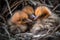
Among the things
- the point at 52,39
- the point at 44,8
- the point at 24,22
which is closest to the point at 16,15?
the point at 24,22

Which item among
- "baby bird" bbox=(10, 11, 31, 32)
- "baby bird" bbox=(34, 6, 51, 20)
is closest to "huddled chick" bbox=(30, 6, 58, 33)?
"baby bird" bbox=(34, 6, 51, 20)

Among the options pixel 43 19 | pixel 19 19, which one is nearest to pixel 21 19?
pixel 19 19

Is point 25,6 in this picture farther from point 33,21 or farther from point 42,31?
point 42,31

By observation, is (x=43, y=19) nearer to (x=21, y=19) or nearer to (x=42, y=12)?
(x=42, y=12)

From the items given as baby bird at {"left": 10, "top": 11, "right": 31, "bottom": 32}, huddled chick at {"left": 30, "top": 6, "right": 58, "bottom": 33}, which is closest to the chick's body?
baby bird at {"left": 10, "top": 11, "right": 31, "bottom": 32}

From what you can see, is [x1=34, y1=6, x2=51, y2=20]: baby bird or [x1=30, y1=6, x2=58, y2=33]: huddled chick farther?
[x1=34, y1=6, x2=51, y2=20]: baby bird

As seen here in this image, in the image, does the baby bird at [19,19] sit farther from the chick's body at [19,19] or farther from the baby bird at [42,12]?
the baby bird at [42,12]

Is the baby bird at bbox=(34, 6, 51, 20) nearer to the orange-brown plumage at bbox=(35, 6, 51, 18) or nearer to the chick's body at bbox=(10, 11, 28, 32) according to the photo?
the orange-brown plumage at bbox=(35, 6, 51, 18)

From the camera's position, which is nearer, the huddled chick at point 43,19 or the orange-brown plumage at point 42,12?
the huddled chick at point 43,19

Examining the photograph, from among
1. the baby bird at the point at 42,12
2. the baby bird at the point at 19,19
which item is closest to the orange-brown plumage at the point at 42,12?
the baby bird at the point at 42,12
